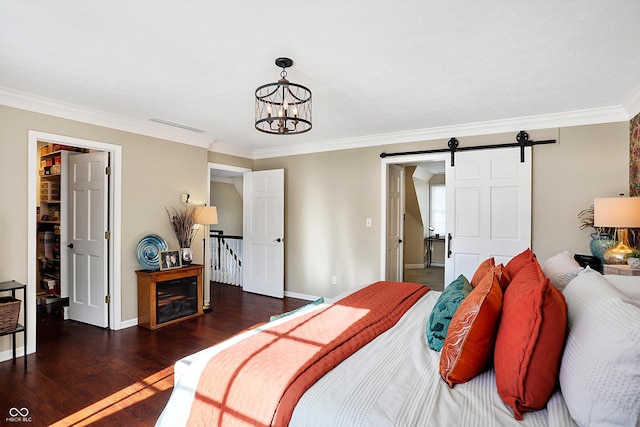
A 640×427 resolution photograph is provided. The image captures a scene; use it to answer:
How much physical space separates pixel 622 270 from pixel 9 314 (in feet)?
15.8

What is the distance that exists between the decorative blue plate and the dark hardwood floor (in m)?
0.73

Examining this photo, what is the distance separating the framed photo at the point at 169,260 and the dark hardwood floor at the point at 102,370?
70cm

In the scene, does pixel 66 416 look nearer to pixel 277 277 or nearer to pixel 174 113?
pixel 174 113

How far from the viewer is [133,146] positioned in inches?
156

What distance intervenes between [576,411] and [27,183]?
13.7 feet

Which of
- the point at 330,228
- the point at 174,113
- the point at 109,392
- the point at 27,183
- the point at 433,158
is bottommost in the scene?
the point at 109,392

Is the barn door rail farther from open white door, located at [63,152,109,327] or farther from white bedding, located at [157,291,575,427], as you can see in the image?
open white door, located at [63,152,109,327]

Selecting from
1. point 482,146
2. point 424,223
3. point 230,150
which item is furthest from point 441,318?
point 424,223

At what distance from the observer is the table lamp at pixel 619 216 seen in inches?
103

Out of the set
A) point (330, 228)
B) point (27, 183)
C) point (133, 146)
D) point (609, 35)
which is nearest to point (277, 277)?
point (330, 228)

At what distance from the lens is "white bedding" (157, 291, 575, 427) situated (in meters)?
1.08

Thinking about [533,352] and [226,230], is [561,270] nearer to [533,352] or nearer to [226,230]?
[533,352]

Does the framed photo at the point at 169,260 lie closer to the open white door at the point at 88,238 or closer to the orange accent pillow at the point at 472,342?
the open white door at the point at 88,238

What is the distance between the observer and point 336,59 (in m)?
2.36
